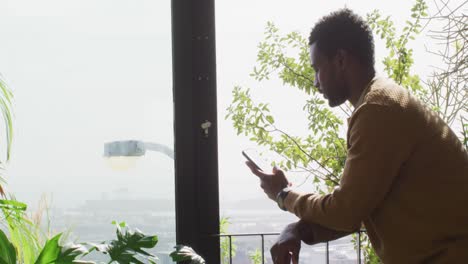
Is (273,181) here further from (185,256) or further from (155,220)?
(155,220)

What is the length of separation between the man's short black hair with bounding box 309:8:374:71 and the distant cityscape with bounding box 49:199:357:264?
3.45 feet

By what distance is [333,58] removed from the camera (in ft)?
5.70

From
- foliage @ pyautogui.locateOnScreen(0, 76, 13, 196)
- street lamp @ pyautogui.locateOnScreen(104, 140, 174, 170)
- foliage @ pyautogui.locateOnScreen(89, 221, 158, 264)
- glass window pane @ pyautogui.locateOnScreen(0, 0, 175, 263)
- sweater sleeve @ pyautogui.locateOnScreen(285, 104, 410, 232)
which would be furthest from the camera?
street lamp @ pyautogui.locateOnScreen(104, 140, 174, 170)

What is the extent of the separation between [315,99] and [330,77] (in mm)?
1094

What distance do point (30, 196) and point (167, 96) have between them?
2.17ft

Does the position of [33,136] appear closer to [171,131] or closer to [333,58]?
[171,131]

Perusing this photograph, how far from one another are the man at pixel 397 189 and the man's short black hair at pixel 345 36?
4.5 inches

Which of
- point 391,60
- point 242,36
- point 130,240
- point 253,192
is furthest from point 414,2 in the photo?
point 130,240

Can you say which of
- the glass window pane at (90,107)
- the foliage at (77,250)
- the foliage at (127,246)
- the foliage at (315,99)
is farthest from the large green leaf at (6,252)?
the foliage at (315,99)

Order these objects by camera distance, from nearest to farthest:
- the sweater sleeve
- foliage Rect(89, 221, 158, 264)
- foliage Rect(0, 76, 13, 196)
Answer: the sweater sleeve
foliage Rect(89, 221, 158, 264)
foliage Rect(0, 76, 13, 196)

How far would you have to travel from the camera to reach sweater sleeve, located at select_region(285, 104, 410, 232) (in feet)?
4.91

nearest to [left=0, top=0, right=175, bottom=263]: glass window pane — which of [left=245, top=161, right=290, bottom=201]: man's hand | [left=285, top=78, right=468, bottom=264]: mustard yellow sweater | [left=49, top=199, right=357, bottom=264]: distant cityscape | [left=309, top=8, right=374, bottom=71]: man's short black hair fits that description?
[left=49, top=199, right=357, bottom=264]: distant cityscape

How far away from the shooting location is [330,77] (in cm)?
175

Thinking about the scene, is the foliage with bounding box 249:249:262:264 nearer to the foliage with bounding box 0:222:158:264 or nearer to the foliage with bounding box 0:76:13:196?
the foliage with bounding box 0:222:158:264
